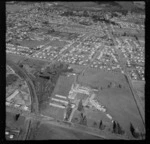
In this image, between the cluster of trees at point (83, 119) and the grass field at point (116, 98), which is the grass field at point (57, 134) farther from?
the grass field at point (116, 98)

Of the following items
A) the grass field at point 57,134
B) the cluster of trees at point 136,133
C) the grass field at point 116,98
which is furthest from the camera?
the grass field at point 116,98

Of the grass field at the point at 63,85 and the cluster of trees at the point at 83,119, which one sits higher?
the grass field at the point at 63,85

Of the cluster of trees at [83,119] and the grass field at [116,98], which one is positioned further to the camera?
the grass field at [116,98]

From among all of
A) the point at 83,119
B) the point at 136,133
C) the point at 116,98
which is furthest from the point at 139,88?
the point at 83,119

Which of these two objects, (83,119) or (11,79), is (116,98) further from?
(11,79)

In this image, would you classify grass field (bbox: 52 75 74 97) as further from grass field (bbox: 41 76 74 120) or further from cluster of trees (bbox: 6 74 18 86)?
cluster of trees (bbox: 6 74 18 86)

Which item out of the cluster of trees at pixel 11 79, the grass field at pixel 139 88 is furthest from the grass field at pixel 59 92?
the grass field at pixel 139 88

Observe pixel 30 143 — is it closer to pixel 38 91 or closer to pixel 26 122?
pixel 26 122
